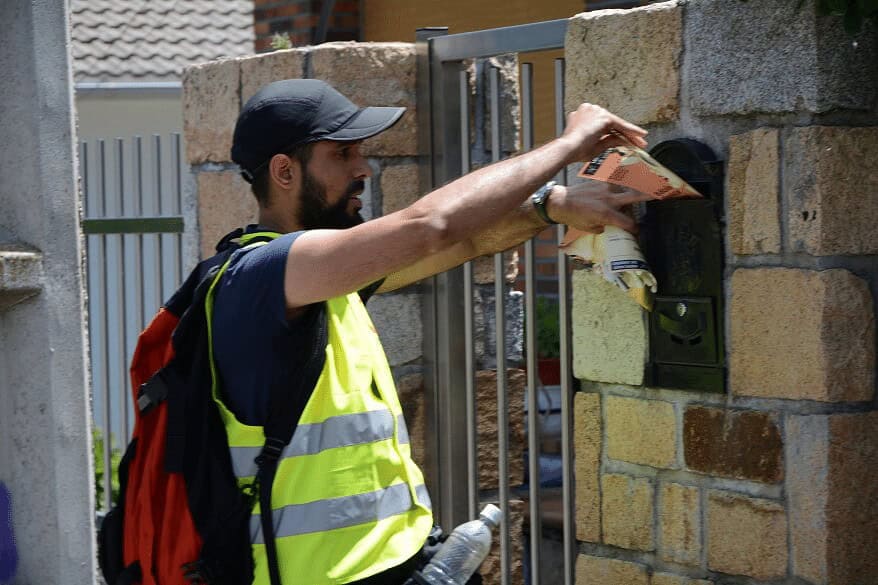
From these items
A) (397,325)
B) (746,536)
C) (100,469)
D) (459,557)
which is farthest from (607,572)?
(100,469)

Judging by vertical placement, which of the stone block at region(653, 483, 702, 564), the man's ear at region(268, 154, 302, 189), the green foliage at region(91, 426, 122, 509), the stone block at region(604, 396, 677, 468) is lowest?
the green foliage at region(91, 426, 122, 509)

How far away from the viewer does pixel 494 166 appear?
8.92 feet

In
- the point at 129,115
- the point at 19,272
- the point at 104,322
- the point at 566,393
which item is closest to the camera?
the point at 19,272

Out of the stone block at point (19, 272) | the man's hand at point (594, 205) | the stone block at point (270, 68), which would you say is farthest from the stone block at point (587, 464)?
the stone block at point (270, 68)

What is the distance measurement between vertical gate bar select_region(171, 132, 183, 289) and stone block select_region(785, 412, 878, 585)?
2806 mm

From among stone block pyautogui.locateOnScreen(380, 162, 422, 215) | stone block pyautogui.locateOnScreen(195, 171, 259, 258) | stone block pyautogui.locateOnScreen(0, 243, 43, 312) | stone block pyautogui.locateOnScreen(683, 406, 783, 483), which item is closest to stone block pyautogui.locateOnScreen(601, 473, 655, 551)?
stone block pyautogui.locateOnScreen(683, 406, 783, 483)

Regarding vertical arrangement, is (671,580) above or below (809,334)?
below

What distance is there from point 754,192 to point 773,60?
0.25m

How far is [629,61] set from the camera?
122 inches

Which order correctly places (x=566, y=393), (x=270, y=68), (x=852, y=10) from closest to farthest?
1. (x=852, y=10)
2. (x=566, y=393)
3. (x=270, y=68)

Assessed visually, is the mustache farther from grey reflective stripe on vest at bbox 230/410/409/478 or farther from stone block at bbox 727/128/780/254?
stone block at bbox 727/128/780/254

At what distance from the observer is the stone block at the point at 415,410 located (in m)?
4.07

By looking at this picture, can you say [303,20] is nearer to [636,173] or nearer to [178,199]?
[178,199]

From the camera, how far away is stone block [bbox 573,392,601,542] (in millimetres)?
3258
